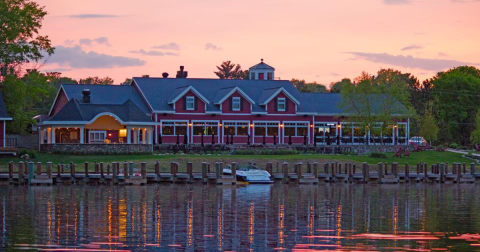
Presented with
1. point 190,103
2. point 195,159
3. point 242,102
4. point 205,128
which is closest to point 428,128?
point 242,102

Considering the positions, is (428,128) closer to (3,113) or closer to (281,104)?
(281,104)

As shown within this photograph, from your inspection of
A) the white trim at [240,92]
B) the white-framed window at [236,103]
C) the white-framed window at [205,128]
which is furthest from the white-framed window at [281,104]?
the white-framed window at [205,128]

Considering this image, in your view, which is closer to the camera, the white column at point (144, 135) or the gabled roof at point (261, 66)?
the white column at point (144, 135)

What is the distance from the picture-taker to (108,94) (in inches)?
3302

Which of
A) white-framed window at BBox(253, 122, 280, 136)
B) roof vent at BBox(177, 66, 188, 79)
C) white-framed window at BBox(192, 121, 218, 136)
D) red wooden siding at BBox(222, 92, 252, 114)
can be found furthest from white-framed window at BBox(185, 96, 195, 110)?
roof vent at BBox(177, 66, 188, 79)

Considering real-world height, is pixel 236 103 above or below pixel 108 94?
below

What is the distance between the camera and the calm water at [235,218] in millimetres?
28719

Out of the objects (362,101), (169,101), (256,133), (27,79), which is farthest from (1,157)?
(362,101)

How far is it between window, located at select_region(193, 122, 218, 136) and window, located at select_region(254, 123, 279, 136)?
4.59 metres

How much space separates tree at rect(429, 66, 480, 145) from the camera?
12081 centimetres

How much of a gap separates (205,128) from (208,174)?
2531cm

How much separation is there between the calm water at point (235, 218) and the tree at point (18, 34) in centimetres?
2088

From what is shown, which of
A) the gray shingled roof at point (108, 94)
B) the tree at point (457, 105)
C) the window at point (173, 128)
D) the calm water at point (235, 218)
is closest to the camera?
the calm water at point (235, 218)

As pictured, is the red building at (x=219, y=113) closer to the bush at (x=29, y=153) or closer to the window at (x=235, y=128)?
the window at (x=235, y=128)
